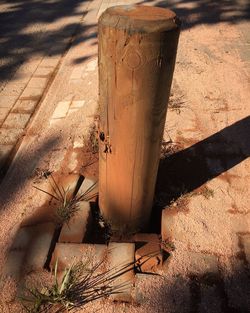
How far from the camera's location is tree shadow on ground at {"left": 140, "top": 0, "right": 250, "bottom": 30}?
6.14 m

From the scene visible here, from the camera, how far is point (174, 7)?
672cm

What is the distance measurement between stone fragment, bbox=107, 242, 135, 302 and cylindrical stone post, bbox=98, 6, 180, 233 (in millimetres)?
290

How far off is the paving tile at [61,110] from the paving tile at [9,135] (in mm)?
434

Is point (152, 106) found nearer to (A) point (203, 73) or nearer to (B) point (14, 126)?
(B) point (14, 126)

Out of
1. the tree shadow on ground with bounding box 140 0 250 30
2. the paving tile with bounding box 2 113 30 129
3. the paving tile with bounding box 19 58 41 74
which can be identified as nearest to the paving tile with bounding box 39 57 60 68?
the paving tile with bounding box 19 58 41 74

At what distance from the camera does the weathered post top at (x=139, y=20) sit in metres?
1.37

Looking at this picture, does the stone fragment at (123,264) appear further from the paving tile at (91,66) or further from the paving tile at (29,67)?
the paving tile at (29,67)

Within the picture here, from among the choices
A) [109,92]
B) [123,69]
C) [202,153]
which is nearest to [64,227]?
[109,92]

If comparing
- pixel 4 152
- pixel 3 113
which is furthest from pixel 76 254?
pixel 3 113

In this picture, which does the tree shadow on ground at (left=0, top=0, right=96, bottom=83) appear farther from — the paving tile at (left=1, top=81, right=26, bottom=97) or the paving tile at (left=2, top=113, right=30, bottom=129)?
the paving tile at (left=2, top=113, right=30, bottom=129)

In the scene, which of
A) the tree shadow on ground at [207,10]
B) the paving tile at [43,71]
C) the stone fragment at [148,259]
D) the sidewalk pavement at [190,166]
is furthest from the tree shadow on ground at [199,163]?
the tree shadow on ground at [207,10]

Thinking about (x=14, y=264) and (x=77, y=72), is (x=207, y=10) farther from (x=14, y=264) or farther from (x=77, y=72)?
(x=14, y=264)

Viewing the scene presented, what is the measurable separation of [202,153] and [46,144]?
151 centimetres

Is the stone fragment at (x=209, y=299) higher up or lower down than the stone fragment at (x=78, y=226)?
lower down
